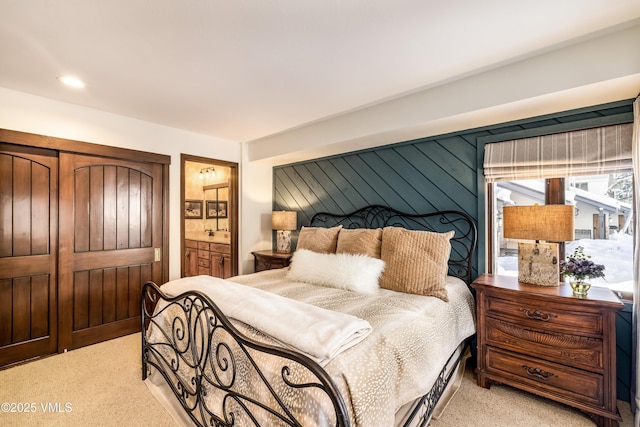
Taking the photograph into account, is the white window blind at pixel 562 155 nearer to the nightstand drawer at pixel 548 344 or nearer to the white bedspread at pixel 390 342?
the white bedspread at pixel 390 342

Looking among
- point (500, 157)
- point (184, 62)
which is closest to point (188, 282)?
point (184, 62)

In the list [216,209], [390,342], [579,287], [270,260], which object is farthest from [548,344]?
[216,209]

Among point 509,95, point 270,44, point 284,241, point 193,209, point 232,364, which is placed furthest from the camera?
point 193,209

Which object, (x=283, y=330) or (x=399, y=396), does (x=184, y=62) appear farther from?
(x=399, y=396)

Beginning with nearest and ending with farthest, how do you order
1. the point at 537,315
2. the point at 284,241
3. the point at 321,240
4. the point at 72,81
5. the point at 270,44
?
the point at 270,44 < the point at 537,315 < the point at 72,81 < the point at 321,240 < the point at 284,241

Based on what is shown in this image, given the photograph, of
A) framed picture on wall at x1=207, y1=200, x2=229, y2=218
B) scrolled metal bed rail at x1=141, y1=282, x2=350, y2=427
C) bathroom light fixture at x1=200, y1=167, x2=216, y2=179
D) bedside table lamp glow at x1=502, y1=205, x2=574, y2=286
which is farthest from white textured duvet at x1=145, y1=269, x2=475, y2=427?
bathroom light fixture at x1=200, y1=167, x2=216, y2=179

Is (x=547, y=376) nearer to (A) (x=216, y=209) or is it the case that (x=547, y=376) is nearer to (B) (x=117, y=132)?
(B) (x=117, y=132)

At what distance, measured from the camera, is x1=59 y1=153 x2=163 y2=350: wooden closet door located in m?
2.87

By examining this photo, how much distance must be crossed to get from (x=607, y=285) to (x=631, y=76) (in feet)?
4.99

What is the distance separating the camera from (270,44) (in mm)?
1872

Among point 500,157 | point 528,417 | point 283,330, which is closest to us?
point 283,330

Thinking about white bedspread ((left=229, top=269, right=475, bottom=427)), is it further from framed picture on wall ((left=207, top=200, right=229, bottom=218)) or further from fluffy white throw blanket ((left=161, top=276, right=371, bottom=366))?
framed picture on wall ((left=207, top=200, right=229, bottom=218))

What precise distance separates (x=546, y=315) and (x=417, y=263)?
2.98ft

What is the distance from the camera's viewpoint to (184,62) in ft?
6.86
